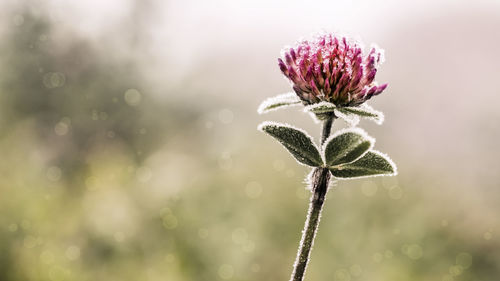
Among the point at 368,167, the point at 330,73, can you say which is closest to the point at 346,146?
the point at 368,167

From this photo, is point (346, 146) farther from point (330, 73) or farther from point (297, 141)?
point (330, 73)

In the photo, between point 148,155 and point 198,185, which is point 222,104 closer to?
point 148,155

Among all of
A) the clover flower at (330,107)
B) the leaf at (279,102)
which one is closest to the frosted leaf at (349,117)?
the clover flower at (330,107)

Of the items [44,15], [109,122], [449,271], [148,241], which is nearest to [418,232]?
[449,271]

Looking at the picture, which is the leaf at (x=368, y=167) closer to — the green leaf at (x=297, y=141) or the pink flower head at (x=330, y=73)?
the green leaf at (x=297, y=141)

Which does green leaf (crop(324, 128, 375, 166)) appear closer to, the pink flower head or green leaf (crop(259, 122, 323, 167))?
green leaf (crop(259, 122, 323, 167))

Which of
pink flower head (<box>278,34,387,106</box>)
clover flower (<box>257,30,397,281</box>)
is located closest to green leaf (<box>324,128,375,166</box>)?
clover flower (<box>257,30,397,281</box>)
